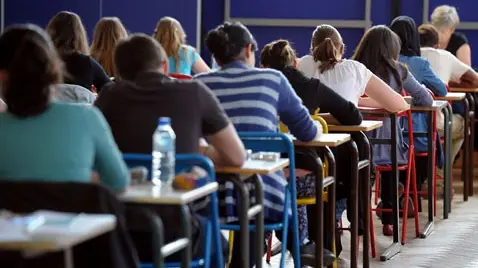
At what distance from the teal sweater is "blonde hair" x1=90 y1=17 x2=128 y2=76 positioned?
3798mm

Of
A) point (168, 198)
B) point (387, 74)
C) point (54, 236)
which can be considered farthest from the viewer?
point (387, 74)

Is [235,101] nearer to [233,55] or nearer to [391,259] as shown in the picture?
[233,55]

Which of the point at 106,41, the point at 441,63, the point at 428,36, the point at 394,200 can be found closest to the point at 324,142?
the point at 394,200

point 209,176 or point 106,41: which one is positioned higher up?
point 106,41

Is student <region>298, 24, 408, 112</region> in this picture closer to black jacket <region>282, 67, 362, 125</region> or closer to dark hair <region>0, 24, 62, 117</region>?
black jacket <region>282, 67, 362, 125</region>

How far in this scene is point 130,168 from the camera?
368 cm

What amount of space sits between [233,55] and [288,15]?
7.23 m

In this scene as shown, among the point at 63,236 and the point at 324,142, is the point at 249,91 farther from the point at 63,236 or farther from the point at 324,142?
the point at 63,236

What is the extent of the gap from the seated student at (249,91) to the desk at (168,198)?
1.25 meters

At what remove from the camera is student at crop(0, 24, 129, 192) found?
10.0 feet

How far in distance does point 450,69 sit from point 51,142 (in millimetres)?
6039

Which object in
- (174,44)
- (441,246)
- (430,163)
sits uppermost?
(174,44)

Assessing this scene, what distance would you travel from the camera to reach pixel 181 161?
3744mm

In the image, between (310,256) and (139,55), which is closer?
(139,55)
